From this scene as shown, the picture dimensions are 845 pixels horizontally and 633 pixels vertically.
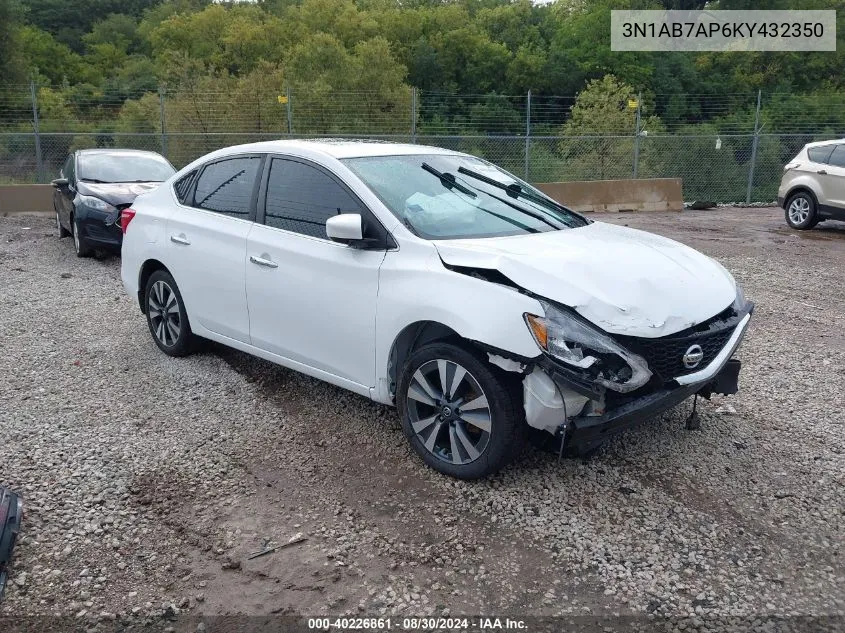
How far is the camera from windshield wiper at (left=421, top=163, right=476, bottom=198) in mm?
4590

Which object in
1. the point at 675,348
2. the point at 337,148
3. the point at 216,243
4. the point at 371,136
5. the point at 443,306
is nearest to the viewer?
the point at 675,348

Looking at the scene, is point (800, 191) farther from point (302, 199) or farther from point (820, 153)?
point (302, 199)

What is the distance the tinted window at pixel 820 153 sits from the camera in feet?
43.4

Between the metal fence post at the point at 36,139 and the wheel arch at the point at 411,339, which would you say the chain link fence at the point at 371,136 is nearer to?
the metal fence post at the point at 36,139

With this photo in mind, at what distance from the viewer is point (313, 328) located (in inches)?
170

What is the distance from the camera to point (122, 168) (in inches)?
417

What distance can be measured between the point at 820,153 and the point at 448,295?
12386mm

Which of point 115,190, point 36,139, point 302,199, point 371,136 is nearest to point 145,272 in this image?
point 302,199

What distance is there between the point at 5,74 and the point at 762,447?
49465mm

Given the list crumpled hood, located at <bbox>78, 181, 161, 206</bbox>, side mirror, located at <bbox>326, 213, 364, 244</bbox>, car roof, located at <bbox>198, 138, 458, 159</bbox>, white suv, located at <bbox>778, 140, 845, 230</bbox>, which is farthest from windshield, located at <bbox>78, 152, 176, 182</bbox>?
white suv, located at <bbox>778, 140, 845, 230</bbox>

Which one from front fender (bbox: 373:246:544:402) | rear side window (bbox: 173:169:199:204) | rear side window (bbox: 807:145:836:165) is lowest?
front fender (bbox: 373:246:544:402)

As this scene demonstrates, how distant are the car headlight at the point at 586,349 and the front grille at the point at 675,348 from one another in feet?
0.25

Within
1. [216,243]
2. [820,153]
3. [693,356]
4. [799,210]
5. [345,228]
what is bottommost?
[799,210]

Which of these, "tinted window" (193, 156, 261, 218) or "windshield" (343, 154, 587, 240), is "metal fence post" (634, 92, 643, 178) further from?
Answer: "tinted window" (193, 156, 261, 218)
